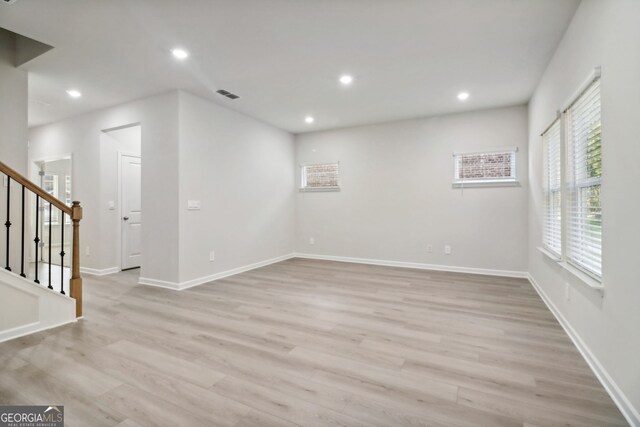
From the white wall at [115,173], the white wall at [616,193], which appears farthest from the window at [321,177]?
the white wall at [616,193]

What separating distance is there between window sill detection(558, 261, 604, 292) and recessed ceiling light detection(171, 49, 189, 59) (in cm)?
389

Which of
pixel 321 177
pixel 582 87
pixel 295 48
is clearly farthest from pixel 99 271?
pixel 582 87

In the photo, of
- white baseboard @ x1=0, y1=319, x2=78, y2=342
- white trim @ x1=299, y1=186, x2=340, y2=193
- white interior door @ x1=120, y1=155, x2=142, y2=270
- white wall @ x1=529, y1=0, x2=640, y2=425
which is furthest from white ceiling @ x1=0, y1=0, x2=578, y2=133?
white baseboard @ x1=0, y1=319, x2=78, y2=342

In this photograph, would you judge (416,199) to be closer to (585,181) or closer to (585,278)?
(585,181)

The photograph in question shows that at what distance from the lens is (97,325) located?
282 centimetres

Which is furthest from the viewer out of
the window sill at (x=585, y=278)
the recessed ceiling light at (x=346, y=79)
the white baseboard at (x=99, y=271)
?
the white baseboard at (x=99, y=271)

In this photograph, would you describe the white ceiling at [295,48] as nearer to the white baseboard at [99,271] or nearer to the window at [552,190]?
the window at [552,190]

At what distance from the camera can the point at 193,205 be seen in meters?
4.25

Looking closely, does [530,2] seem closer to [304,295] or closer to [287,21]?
[287,21]

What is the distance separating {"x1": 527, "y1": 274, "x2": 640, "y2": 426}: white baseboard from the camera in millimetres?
1551

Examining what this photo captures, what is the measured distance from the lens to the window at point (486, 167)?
4.77 meters

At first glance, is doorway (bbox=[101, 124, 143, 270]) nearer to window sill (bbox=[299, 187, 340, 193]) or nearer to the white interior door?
the white interior door

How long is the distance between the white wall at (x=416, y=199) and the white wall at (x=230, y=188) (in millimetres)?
693
